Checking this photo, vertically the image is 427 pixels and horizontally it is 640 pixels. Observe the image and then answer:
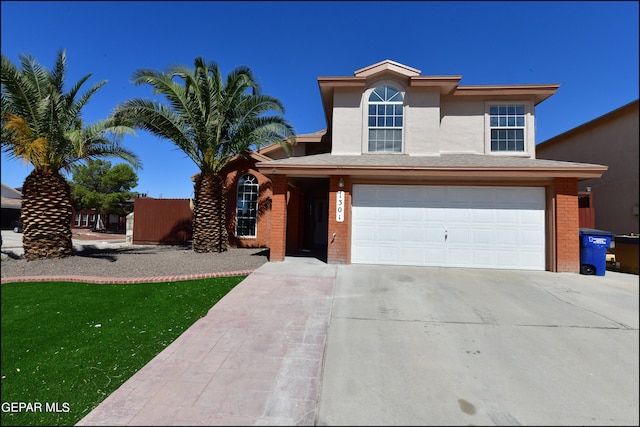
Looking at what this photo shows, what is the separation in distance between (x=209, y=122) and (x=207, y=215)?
3.49 m

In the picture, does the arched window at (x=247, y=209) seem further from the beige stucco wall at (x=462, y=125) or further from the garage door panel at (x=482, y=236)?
the garage door panel at (x=482, y=236)

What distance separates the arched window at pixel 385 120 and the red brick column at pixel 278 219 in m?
3.79

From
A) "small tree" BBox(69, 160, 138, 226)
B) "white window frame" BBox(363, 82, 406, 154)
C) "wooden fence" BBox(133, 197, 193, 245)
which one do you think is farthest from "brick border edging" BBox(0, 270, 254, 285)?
"small tree" BBox(69, 160, 138, 226)

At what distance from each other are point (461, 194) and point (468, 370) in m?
6.76

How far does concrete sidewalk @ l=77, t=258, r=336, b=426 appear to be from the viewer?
2.82m

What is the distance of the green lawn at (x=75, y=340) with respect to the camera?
244 cm

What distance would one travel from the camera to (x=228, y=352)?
3.99m

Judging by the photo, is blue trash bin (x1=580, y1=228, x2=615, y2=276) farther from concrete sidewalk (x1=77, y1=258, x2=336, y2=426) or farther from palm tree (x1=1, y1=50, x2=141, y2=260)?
palm tree (x1=1, y1=50, x2=141, y2=260)

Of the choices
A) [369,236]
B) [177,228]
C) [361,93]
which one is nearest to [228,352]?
[369,236]

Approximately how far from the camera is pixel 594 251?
8.38m

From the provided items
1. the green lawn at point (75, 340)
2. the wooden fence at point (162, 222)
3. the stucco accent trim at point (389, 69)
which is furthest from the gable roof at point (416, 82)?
the wooden fence at point (162, 222)

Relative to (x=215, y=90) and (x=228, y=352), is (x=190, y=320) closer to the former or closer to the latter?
(x=228, y=352)

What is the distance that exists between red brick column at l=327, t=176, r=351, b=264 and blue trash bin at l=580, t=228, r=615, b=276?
21.2ft
